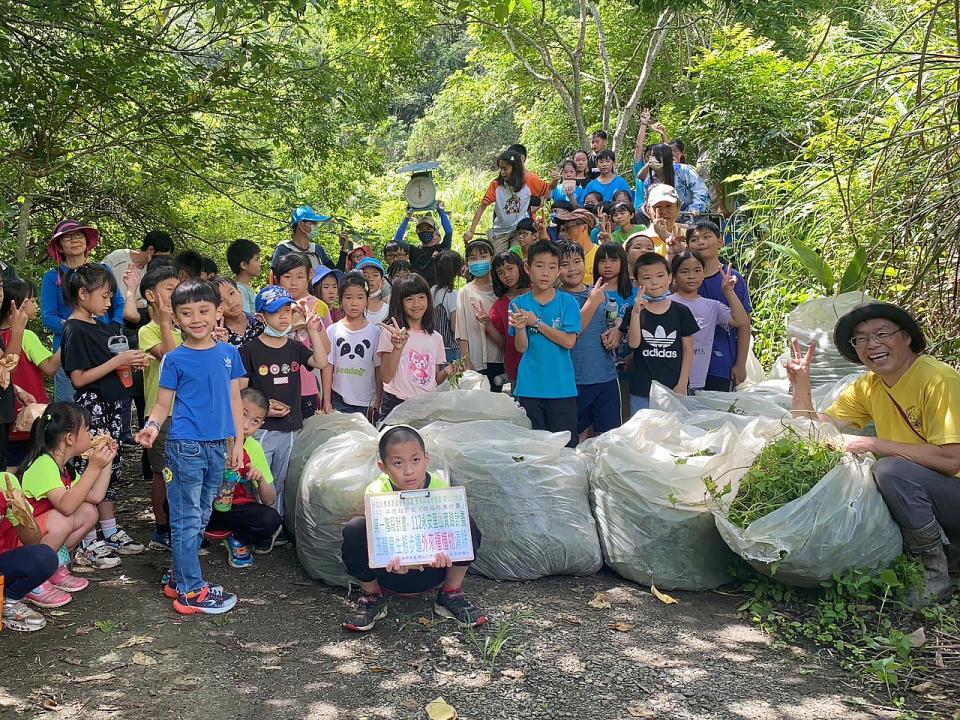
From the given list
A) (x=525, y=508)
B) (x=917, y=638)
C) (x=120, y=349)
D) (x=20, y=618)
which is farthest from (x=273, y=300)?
(x=917, y=638)

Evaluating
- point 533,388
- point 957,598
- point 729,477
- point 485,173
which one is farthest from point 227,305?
point 485,173

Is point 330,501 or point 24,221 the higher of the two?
point 24,221

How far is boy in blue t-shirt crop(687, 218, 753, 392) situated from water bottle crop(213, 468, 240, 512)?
259cm

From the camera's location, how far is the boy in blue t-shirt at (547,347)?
456cm

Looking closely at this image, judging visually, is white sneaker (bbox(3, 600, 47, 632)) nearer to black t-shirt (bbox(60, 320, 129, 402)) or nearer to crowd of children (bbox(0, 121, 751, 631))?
crowd of children (bbox(0, 121, 751, 631))

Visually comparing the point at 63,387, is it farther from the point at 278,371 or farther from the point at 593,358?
the point at 593,358

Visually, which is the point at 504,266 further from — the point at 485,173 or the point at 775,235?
the point at 485,173

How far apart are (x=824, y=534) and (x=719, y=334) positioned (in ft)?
6.08

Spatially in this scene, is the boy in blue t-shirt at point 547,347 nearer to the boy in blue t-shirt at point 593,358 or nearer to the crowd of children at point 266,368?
the crowd of children at point 266,368

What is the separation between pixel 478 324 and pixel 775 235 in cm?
276

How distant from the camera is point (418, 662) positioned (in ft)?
10.3

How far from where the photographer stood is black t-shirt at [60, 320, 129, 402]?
420 cm

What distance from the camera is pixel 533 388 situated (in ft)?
15.1

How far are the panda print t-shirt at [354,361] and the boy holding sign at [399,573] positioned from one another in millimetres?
1382
